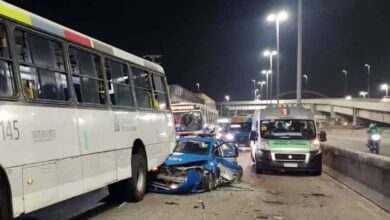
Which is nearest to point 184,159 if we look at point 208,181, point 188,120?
point 208,181

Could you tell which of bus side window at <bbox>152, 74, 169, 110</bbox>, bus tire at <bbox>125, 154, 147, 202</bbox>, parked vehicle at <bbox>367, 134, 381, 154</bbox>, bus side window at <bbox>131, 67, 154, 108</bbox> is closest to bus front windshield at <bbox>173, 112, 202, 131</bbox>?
parked vehicle at <bbox>367, 134, 381, 154</bbox>

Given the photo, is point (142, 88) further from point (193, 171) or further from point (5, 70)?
point (5, 70)

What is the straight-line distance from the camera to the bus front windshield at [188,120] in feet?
96.1

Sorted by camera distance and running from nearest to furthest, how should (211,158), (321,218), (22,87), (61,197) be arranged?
(22,87) < (61,197) < (321,218) < (211,158)

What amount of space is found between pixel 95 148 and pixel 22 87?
2318 millimetres

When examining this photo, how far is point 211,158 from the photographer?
13.2 metres

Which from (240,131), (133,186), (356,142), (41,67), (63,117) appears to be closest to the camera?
(41,67)

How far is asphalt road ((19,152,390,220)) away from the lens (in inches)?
388

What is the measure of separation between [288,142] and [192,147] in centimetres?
463

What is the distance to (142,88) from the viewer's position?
12.3m

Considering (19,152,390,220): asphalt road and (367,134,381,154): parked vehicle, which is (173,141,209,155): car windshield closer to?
(19,152,390,220): asphalt road

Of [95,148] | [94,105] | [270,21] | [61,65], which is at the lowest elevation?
[95,148]

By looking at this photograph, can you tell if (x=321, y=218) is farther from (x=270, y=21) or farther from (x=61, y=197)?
(x=270, y=21)

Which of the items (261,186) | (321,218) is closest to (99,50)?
(321,218)
